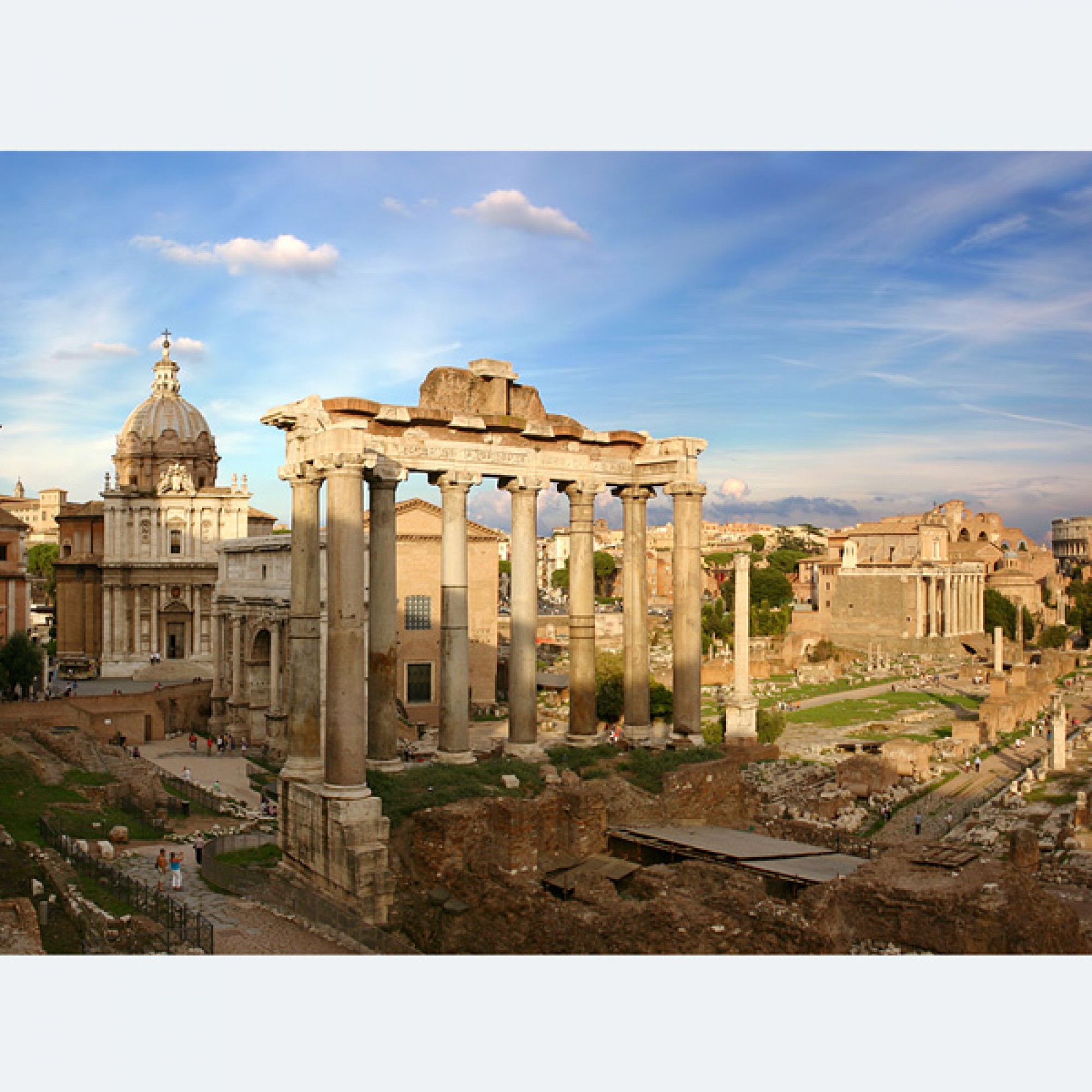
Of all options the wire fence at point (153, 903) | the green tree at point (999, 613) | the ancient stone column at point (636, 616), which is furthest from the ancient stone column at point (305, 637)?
the green tree at point (999, 613)

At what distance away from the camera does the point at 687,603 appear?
1905 centimetres

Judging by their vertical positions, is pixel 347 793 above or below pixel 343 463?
below

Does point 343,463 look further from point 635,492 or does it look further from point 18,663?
point 18,663

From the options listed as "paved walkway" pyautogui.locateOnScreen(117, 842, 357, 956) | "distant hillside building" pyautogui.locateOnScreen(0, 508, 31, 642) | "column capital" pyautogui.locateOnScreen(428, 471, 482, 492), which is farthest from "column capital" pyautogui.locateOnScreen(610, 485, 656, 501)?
"distant hillside building" pyautogui.locateOnScreen(0, 508, 31, 642)

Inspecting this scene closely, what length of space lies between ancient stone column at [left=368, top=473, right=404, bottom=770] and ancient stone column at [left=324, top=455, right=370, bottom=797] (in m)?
1.38

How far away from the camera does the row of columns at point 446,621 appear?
1388 centimetres

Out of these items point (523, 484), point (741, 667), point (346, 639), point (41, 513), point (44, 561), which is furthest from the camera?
point (41, 513)

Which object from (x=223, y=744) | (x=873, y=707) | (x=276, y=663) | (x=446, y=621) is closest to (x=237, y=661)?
(x=223, y=744)

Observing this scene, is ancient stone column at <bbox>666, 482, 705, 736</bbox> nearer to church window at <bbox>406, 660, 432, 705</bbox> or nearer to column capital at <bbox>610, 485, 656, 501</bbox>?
column capital at <bbox>610, 485, 656, 501</bbox>

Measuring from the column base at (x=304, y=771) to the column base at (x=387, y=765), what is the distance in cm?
121

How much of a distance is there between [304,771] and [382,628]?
94.3 inches

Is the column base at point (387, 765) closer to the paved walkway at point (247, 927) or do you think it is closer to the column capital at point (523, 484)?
the paved walkway at point (247, 927)

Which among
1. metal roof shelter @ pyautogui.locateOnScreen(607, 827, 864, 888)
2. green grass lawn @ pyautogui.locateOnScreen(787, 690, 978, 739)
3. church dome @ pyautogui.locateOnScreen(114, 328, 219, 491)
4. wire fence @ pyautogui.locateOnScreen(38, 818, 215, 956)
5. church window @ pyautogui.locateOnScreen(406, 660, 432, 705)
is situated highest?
church dome @ pyautogui.locateOnScreen(114, 328, 219, 491)

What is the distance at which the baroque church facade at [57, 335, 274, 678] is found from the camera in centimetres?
5125
